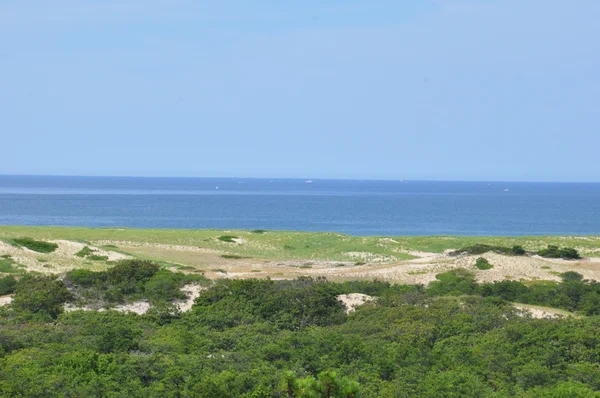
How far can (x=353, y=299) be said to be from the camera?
3409 cm

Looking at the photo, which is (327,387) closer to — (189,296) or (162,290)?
(189,296)

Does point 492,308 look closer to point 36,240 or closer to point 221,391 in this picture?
point 221,391

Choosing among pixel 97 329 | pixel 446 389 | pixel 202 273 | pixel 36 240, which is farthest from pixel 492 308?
pixel 36 240

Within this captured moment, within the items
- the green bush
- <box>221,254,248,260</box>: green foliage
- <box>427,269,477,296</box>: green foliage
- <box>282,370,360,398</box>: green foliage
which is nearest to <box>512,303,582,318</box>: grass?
<box>427,269,477,296</box>: green foliage

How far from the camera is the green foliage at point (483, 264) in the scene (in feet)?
143

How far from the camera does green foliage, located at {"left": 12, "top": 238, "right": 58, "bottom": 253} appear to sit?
47316 mm

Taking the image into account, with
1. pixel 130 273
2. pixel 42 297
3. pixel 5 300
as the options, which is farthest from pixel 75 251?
pixel 42 297

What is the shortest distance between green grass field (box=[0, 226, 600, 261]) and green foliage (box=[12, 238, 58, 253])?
756 centimetres

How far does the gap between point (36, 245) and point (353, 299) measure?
23.1 m

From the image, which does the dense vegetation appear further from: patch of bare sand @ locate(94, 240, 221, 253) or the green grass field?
the green grass field

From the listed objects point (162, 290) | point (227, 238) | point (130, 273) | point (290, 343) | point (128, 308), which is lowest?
point (227, 238)

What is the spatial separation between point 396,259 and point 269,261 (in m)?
9.25

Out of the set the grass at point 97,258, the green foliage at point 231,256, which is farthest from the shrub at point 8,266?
the green foliage at point 231,256

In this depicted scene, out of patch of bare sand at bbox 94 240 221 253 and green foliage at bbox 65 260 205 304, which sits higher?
green foliage at bbox 65 260 205 304
